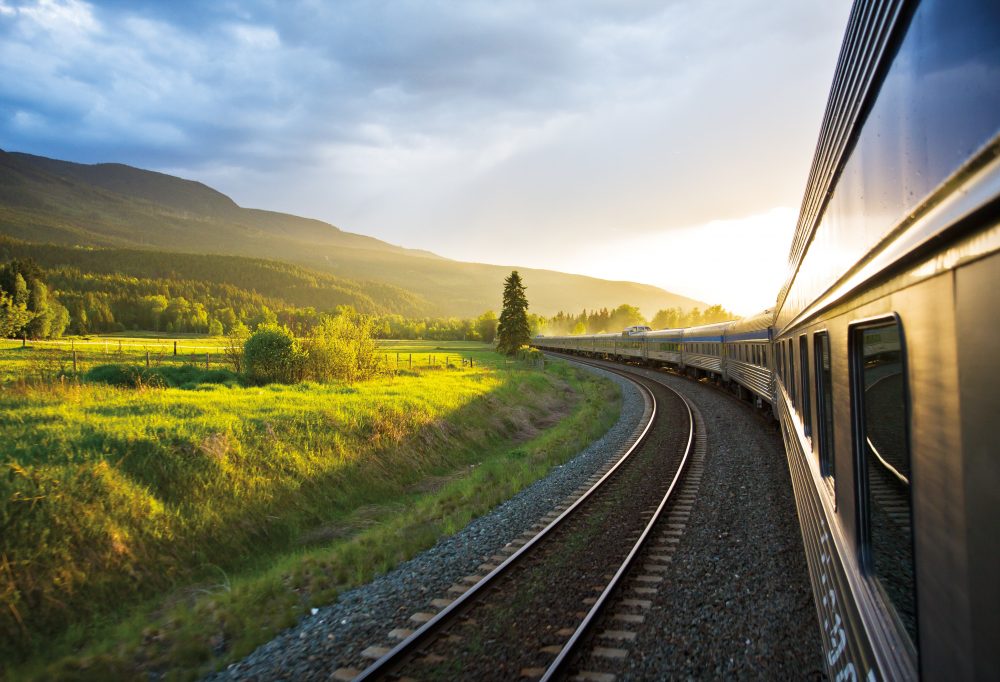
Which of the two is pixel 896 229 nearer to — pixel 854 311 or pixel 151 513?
pixel 854 311

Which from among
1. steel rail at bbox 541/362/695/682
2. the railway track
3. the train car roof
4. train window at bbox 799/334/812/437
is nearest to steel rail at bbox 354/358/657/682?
the railway track

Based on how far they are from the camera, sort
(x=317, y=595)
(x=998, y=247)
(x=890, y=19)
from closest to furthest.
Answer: (x=998, y=247), (x=890, y=19), (x=317, y=595)

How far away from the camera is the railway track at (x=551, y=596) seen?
16.4 feet

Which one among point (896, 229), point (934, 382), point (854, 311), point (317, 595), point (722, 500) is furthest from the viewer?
point (722, 500)

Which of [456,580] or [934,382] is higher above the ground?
[934,382]

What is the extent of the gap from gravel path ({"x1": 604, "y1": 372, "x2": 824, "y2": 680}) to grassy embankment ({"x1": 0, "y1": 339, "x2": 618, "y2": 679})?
3.96 metres

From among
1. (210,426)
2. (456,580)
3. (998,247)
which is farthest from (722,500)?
(210,426)

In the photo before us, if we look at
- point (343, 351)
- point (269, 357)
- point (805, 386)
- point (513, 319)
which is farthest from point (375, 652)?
point (513, 319)

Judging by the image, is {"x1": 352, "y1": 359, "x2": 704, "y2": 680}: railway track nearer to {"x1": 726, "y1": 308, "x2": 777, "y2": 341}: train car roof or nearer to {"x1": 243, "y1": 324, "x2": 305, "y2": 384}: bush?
{"x1": 726, "y1": 308, "x2": 777, "y2": 341}: train car roof

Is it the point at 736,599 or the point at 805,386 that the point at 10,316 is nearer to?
the point at 736,599

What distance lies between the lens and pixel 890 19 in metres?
1.87

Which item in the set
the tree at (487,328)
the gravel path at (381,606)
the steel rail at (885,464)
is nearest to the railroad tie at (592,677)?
the gravel path at (381,606)

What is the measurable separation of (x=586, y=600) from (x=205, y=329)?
14299 centimetres

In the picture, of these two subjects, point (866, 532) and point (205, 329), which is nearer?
point (866, 532)
